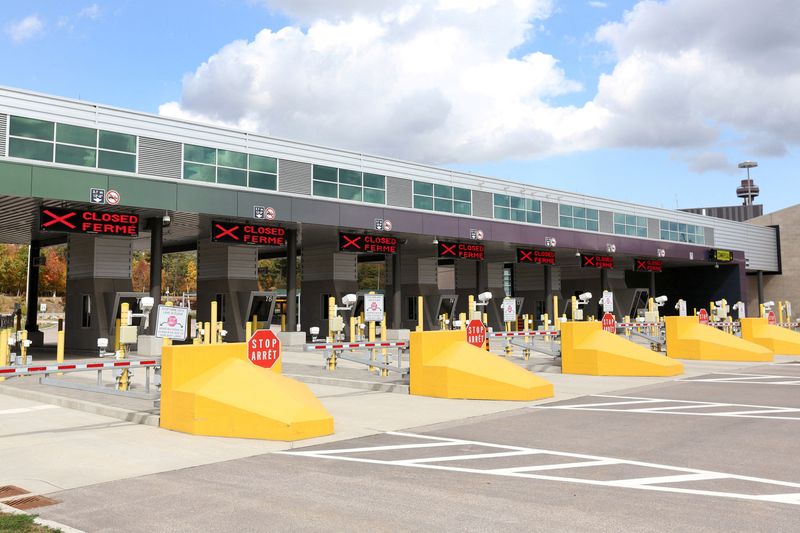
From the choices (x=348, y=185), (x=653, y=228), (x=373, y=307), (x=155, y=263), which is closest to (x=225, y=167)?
(x=155, y=263)

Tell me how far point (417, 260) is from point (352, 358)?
24.6 metres

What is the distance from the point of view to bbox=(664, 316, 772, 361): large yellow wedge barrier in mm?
26172

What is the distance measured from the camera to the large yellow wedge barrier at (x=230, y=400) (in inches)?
415

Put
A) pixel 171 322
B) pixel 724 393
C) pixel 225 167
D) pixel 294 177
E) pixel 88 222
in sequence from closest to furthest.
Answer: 1. pixel 171 322
2. pixel 724 393
3. pixel 88 222
4. pixel 225 167
5. pixel 294 177

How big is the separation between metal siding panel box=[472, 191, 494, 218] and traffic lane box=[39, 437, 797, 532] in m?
31.6

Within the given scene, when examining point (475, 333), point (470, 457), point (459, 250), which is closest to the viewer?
point (470, 457)

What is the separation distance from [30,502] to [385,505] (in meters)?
3.67

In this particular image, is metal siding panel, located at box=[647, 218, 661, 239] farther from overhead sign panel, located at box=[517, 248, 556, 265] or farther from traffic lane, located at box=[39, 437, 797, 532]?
traffic lane, located at box=[39, 437, 797, 532]

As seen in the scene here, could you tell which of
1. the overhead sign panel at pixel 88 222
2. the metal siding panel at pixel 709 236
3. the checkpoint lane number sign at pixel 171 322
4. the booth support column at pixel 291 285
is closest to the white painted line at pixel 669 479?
the checkpoint lane number sign at pixel 171 322

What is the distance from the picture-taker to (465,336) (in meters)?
17.1

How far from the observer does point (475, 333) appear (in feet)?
57.7

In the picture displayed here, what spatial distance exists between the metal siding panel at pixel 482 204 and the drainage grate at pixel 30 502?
33130 millimetres

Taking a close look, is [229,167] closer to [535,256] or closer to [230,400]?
[230,400]

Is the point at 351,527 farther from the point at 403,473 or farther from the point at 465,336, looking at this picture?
the point at 465,336
